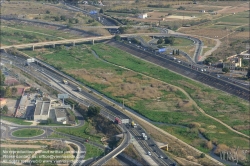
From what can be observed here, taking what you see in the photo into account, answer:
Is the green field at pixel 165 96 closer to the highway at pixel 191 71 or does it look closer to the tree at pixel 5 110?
the highway at pixel 191 71

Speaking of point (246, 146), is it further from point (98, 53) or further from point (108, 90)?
point (98, 53)

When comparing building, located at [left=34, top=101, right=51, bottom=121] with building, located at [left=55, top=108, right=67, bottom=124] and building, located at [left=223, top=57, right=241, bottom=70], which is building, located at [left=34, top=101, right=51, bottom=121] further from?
building, located at [left=223, top=57, right=241, bottom=70]

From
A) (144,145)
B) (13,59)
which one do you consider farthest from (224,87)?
(13,59)

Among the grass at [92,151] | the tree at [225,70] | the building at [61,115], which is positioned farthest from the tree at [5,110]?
the tree at [225,70]

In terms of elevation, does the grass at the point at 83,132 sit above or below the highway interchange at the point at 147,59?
below

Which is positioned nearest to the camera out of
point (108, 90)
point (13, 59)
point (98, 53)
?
point (108, 90)

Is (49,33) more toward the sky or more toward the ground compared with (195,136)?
more toward the sky
